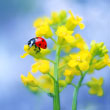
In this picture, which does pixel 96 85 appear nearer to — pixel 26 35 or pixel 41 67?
pixel 41 67

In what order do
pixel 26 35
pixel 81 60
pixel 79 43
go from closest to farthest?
pixel 81 60 < pixel 79 43 < pixel 26 35

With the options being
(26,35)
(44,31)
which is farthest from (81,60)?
(26,35)

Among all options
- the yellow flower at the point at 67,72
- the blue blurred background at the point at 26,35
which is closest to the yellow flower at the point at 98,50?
the yellow flower at the point at 67,72

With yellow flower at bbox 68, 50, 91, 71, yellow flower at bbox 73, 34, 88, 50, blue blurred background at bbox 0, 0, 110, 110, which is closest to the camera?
yellow flower at bbox 68, 50, 91, 71

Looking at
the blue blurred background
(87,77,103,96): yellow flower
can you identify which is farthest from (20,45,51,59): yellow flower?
the blue blurred background

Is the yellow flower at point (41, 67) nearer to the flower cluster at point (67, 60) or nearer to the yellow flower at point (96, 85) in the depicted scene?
the flower cluster at point (67, 60)

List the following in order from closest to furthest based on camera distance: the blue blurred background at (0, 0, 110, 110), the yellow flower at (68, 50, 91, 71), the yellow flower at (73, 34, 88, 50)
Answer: the yellow flower at (68, 50, 91, 71)
the yellow flower at (73, 34, 88, 50)
the blue blurred background at (0, 0, 110, 110)

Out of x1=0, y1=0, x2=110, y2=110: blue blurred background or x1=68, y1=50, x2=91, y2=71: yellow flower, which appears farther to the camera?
x1=0, y1=0, x2=110, y2=110: blue blurred background

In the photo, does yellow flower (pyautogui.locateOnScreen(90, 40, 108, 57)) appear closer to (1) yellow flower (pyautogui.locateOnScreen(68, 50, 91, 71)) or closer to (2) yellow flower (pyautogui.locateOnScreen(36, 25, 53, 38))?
(1) yellow flower (pyautogui.locateOnScreen(68, 50, 91, 71))
